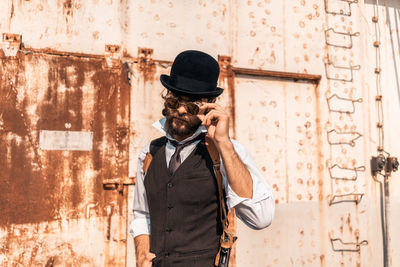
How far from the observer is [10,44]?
2980mm

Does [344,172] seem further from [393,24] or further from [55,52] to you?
[55,52]

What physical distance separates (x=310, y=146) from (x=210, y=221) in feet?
7.38

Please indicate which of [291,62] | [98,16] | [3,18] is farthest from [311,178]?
[3,18]

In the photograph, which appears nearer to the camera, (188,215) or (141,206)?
(188,215)

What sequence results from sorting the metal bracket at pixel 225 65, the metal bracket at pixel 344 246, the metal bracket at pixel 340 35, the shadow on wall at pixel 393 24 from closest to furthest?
the metal bracket at pixel 225 65, the metal bracket at pixel 344 246, the metal bracket at pixel 340 35, the shadow on wall at pixel 393 24

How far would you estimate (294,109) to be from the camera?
3.73 meters

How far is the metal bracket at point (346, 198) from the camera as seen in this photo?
12.2ft

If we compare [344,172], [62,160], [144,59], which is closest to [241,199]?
[62,160]

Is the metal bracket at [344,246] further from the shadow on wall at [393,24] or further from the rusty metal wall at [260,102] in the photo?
the shadow on wall at [393,24]

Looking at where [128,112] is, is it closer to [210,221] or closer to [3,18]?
[3,18]

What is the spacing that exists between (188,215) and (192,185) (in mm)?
172

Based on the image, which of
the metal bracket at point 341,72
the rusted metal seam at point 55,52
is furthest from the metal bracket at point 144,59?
the metal bracket at point 341,72

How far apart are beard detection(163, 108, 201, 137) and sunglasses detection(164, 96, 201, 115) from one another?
6 centimetres

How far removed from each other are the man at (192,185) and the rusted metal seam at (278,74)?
1.69 m
